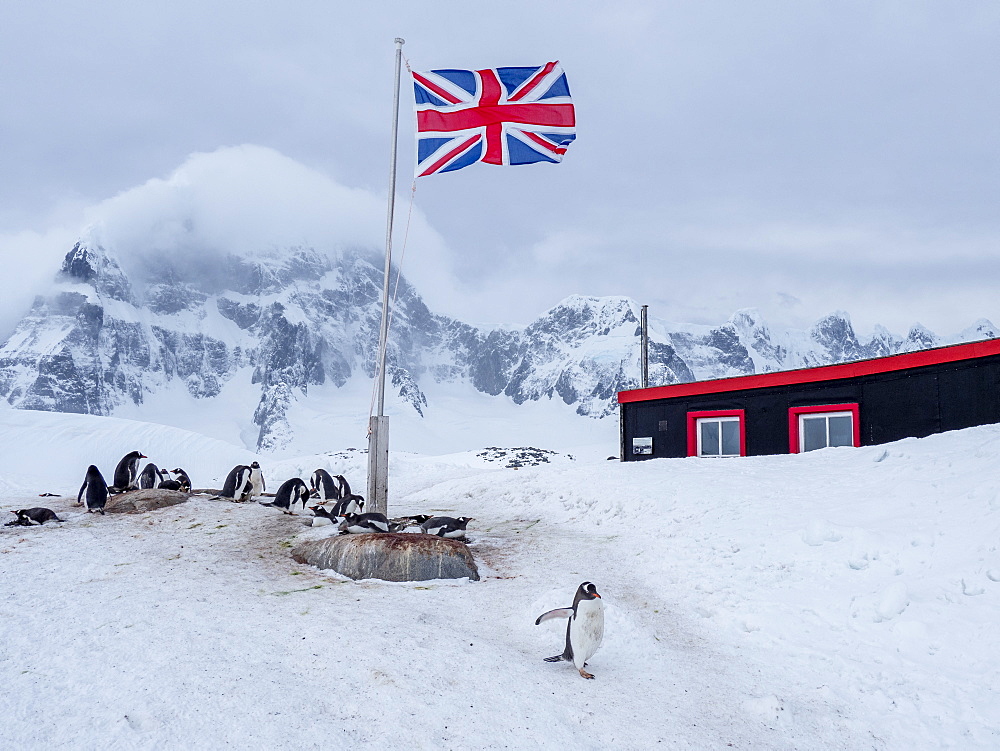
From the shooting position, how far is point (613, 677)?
6.23m

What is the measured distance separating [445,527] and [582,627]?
17.0 ft

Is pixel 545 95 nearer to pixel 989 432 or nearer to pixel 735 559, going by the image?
pixel 735 559

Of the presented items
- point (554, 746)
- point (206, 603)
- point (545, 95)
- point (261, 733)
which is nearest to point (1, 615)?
point (206, 603)

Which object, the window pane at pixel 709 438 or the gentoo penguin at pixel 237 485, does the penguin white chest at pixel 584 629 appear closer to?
the gentoo penguin at pixel 237 485

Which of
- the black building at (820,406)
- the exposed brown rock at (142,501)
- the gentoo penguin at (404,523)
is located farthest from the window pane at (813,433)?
the exposed brown rock at (142,501)

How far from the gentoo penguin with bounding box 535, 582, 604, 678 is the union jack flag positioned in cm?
861

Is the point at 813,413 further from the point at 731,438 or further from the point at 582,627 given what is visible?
the point at 582,627

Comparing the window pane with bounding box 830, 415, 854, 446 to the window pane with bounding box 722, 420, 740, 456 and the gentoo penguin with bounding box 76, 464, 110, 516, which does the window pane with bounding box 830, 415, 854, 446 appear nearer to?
the window pane with bounding box 722, 420, 740, 456

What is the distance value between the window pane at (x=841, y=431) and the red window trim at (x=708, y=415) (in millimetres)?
2348

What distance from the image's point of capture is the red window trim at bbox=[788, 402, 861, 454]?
16.2 m

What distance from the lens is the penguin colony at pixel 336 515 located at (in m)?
6.21

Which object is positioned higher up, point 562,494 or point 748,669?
point 562,494

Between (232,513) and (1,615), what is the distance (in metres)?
6.50

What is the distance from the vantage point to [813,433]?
1716cm
